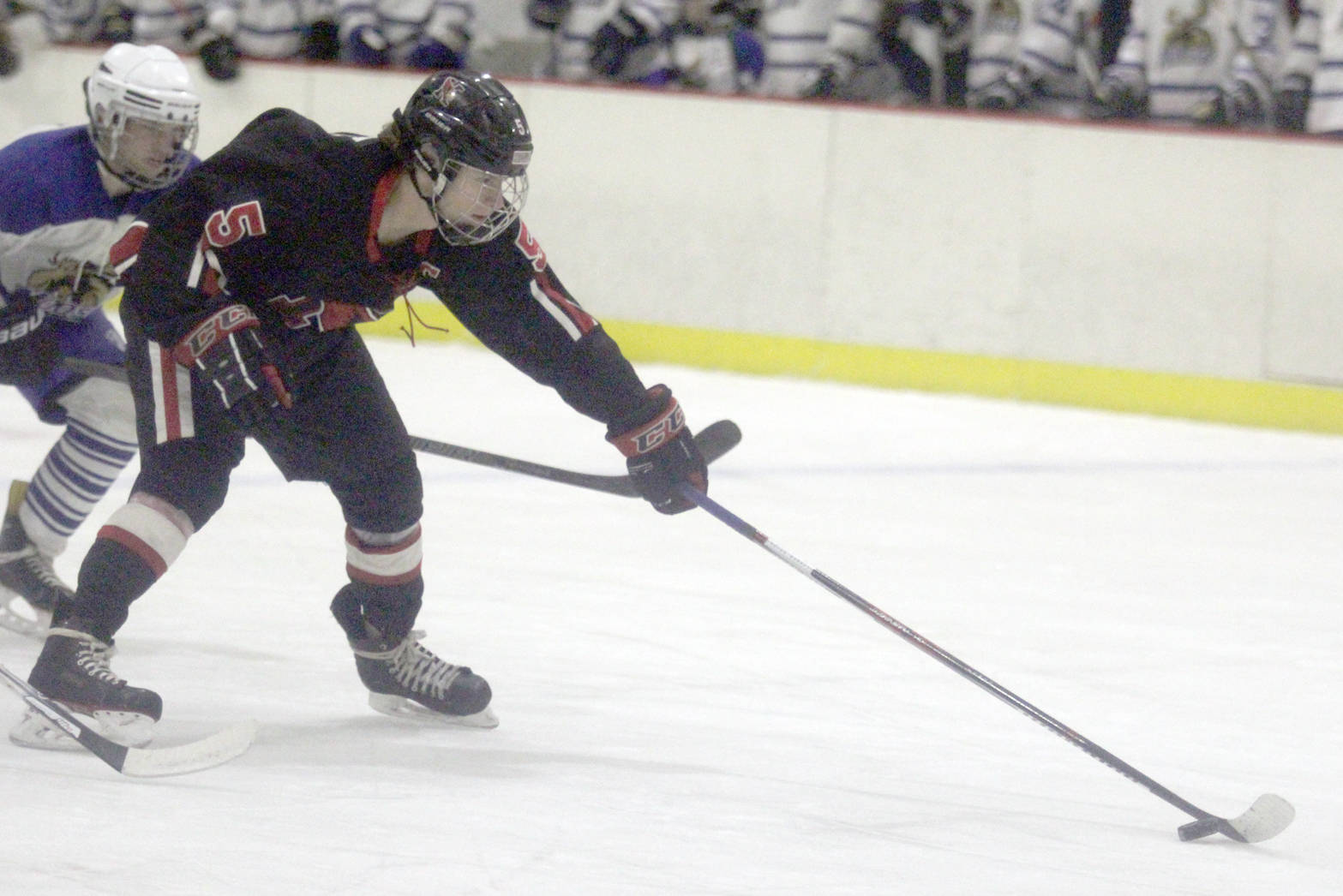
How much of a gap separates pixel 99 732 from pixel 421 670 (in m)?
0.44

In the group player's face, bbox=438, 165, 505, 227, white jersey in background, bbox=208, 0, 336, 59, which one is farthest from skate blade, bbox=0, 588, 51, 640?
white jersey in background, bbox=208, 0, 336, 59

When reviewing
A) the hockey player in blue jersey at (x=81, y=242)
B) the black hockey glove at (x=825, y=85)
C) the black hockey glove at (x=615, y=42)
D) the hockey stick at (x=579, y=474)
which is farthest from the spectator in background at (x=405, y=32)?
the hockey stick at (x=579, y=474)

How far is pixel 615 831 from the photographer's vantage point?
2193 millimetres

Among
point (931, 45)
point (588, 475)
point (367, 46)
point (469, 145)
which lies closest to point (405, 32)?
point (367, 46)

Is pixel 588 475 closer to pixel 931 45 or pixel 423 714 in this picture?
pixel 423 714

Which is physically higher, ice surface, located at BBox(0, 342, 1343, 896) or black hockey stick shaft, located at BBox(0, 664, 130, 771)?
black hockey stick shaft, located at BBox(0, 664, 130, 771)

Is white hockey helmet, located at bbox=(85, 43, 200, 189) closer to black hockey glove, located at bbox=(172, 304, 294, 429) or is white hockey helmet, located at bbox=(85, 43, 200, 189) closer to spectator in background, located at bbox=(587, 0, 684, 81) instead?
black hockey glove, located at bbox=(172, 304, 294, 429)

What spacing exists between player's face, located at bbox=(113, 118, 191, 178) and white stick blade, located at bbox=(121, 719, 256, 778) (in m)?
0.92

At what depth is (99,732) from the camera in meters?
2.45

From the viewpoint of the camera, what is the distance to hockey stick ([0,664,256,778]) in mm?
2303

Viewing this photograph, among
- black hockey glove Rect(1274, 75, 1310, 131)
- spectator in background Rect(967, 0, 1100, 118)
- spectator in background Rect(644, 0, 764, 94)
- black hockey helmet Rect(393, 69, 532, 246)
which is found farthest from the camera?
spectator in background Rect(644, 0, 764, 94)

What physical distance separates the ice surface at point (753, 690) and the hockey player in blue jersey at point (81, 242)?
12.0 inches

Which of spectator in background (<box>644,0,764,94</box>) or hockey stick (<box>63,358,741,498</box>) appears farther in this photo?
spectator in background (<box>644,0,764,94</box>)

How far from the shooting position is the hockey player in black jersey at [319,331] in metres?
2.36
